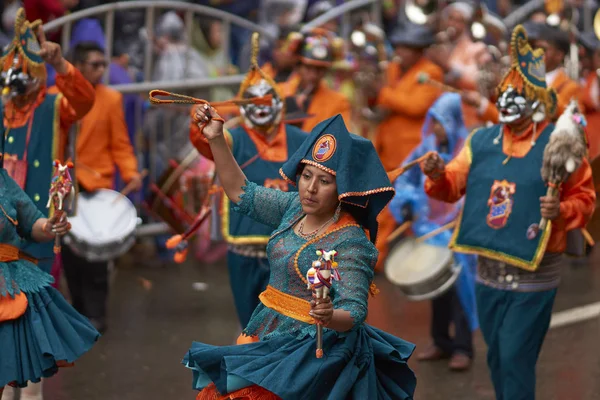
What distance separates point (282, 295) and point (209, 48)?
761cm

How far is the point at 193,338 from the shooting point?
9.70 m

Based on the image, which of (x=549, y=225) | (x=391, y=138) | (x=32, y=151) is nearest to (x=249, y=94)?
(x=32, y=151)

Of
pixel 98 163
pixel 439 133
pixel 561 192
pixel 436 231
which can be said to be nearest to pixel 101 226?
pixel 98 163

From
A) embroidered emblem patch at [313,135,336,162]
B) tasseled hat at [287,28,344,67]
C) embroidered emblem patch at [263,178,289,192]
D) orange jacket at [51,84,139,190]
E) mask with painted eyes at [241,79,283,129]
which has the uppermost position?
embroidered emblem patch at [313,135,336,162]

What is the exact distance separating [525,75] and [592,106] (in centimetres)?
529

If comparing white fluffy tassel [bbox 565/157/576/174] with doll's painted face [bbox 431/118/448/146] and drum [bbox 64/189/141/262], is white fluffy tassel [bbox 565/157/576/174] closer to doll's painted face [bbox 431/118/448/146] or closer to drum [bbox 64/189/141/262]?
doll's painted face [bbox 431/118/448/146]

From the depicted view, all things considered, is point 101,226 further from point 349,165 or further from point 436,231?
point 349,165

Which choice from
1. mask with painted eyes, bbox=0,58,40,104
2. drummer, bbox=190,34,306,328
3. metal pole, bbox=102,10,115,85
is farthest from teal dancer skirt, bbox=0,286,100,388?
metal pole, bbox=102,10,115,85

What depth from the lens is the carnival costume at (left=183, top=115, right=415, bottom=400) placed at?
17.4ft

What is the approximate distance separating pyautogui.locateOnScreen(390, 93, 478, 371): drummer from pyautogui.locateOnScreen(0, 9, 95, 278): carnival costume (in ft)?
8.70

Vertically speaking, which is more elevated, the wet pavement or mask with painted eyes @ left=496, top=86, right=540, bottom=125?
mask with painted eyes @ left=496, top=86, right=540, bottom=125

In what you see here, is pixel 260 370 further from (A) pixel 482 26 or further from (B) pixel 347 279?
(A) pixel 482 26

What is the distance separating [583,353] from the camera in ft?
30.8

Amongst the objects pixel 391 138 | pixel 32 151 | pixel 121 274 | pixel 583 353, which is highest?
pixel 32 151
